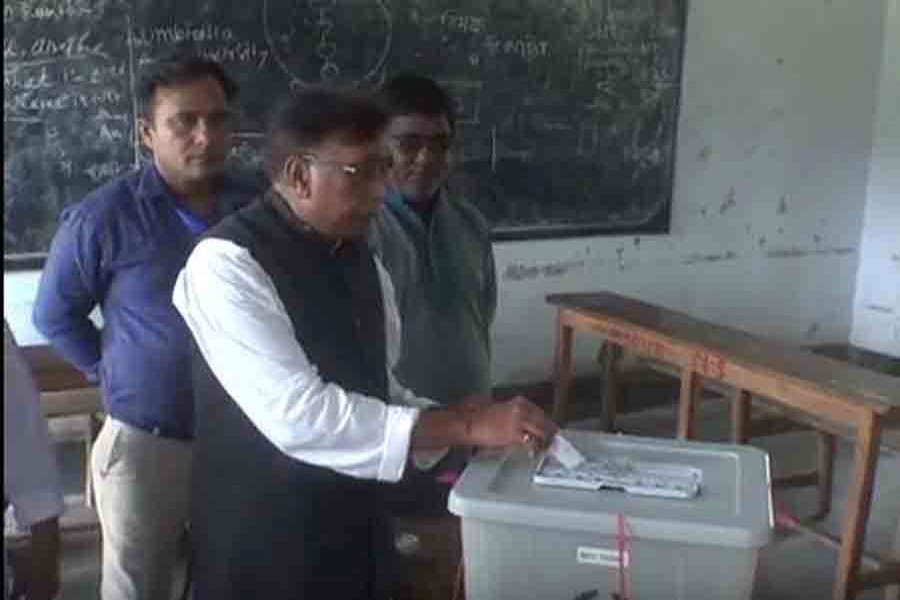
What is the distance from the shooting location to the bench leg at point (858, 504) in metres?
3.14

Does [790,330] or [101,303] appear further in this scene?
[790,330]

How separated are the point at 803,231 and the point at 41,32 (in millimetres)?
3216

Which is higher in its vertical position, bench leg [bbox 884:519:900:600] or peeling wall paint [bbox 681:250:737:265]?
peeling wall paint [bbox 681:250:737:265]

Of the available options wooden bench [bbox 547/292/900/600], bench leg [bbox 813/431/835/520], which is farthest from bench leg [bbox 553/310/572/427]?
bench leg [bbox 813/431/835/520]

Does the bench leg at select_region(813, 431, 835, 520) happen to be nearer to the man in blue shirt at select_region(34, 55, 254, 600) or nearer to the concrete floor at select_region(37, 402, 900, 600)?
the concrete floor at select_region(37, 402, 900, 600)

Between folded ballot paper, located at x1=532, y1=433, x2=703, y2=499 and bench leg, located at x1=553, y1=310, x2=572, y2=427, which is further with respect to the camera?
bench leg, located at x1=553, y1=310, x2=572, y2=427

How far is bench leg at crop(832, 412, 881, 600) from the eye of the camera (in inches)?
124

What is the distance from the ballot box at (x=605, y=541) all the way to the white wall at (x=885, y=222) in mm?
4303

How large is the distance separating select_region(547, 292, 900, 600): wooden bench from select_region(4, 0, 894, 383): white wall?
0.43 m

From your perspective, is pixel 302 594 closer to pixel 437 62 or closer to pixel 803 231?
pixel 437 62

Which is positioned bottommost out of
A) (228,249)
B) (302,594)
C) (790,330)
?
(790,330)

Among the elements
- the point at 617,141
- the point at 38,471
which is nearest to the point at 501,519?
the point at 38,471

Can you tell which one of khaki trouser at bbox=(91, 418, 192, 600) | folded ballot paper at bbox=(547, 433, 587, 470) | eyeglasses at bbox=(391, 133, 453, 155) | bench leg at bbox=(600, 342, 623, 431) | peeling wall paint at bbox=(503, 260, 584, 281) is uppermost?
eyeglasses at bbox=(391, 133, 453, 155)

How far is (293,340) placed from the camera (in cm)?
156
